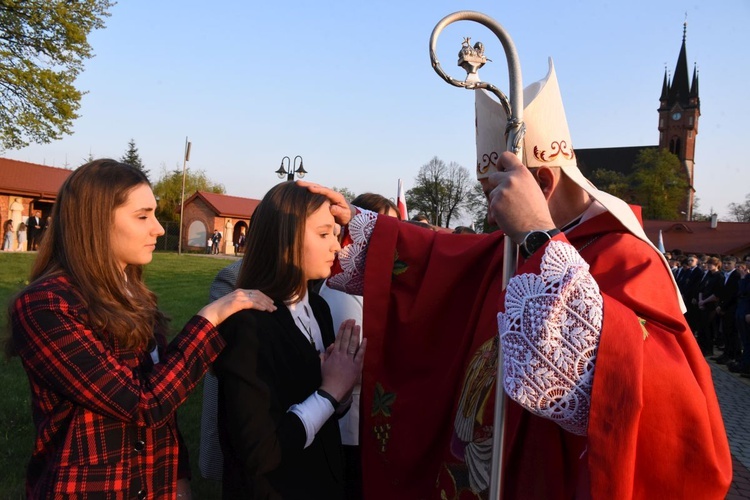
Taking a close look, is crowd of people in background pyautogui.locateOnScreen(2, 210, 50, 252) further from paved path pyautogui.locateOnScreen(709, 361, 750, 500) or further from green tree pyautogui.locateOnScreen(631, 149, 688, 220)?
green tree pyautogui.locateOnScreen(631, 149, 688, 220)

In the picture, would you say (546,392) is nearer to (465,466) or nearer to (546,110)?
(465,466)

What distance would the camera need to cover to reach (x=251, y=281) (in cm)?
232

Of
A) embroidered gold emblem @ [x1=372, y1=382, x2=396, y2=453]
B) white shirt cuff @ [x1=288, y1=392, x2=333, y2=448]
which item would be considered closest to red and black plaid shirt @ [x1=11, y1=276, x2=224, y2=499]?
white shirt cuff @ [x1=288, y1=392, x2=333, y2=448]

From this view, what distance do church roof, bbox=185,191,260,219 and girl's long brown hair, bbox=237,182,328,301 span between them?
4211 centimetres

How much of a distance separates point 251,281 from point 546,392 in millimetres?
1306

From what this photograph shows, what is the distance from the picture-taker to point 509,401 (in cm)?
171

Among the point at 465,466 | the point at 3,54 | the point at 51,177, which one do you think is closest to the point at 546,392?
the point at 465,466

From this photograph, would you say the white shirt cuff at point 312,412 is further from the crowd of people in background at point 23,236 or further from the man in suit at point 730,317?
the crowd of people in background at point 23,236

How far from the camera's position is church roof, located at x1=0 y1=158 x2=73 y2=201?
30.2m

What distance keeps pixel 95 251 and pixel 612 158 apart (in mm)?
86207

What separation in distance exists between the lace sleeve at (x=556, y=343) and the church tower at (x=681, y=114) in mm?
79461

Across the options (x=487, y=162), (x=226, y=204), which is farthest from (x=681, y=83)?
(x=487, y=162)

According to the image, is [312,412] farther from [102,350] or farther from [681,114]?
[681,114]

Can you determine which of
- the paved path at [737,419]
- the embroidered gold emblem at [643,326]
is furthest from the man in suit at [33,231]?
the embroidered gold emblem at [643,326]
